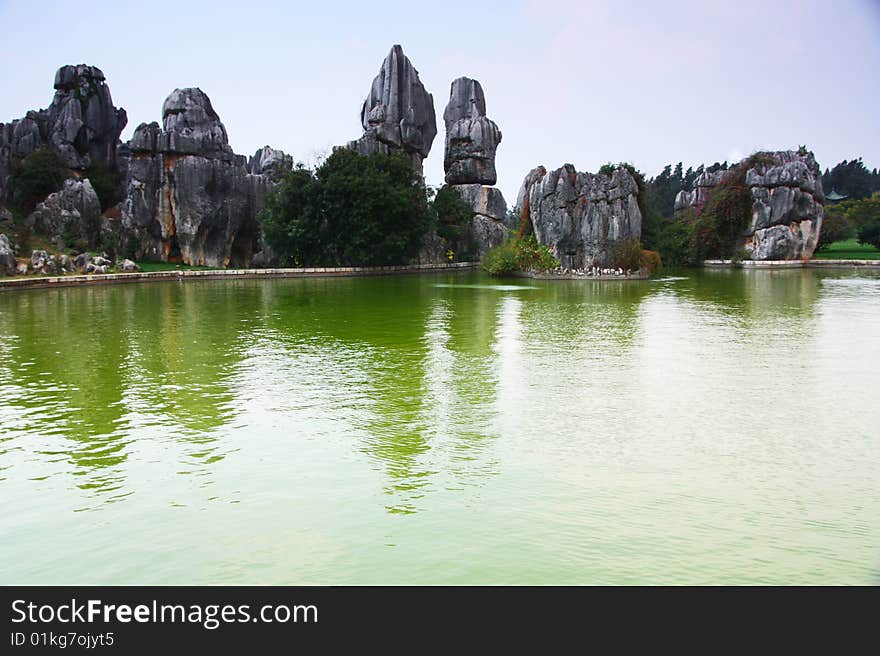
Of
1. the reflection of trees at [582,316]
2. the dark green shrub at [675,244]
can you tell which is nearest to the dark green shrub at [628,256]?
the reflection of trees at [582,316]

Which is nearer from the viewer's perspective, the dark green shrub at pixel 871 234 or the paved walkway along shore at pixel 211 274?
the paved walkway along shore at pixel 211 274

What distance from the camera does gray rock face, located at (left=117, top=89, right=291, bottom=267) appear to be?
1638 inches

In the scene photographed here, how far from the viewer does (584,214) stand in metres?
38.4

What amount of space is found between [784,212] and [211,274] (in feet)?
117

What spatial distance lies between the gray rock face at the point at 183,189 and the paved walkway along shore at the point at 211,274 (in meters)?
4.88

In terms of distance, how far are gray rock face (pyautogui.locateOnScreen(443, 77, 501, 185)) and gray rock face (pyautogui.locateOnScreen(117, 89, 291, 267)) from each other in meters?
20.8

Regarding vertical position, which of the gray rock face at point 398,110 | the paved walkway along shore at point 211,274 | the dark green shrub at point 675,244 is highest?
the gray rock face at point 398,110

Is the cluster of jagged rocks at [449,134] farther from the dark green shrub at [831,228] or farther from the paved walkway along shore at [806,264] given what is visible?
the dark green shrub at [831,228]

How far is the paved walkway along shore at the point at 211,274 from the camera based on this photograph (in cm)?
2805

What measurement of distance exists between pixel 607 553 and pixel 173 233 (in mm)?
41212

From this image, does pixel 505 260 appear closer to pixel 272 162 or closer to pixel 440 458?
pixel 272 162

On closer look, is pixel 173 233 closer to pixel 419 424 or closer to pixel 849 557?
pixel 419 424

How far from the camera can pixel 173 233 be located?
42.3 metres
